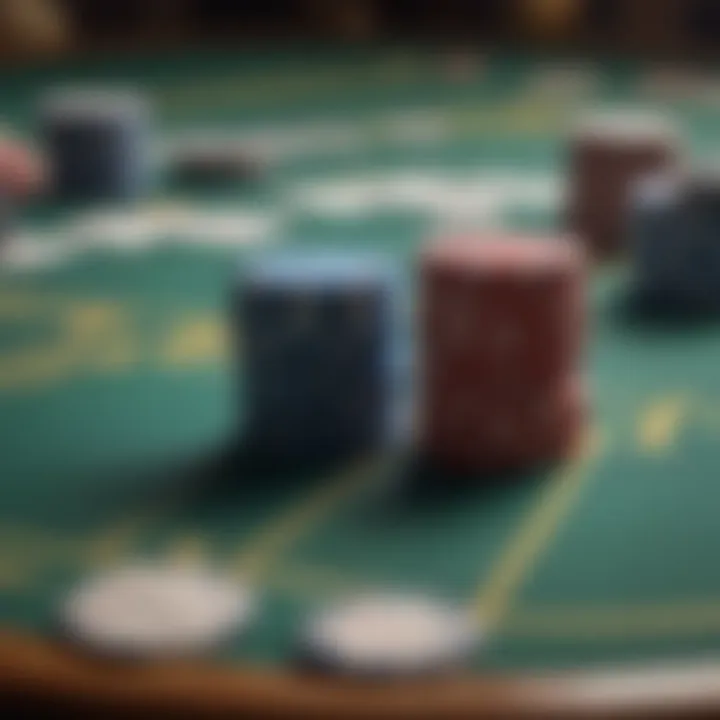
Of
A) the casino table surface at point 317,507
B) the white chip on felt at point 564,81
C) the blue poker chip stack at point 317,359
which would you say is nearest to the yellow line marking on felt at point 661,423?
the casino table surface at point 317,507

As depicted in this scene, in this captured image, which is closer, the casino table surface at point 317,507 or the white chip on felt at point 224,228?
the casino table surface at point 317,507

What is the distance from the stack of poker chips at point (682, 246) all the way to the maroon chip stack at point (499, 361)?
0.36m

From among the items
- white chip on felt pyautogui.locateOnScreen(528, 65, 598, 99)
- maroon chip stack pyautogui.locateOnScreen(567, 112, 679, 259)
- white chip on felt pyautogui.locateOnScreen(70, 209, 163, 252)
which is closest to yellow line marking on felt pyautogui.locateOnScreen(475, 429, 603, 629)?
maroon chip stack pyautogui.locateOnScreen(567, 112, 679, 259)

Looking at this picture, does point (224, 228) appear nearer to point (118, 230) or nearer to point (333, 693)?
point (118, 230)

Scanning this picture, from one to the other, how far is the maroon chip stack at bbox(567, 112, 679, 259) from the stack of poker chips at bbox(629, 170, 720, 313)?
0.17 m

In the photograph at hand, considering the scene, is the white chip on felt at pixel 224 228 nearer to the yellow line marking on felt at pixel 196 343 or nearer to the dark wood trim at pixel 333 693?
the yellow line marking on felt at pixel 196 343

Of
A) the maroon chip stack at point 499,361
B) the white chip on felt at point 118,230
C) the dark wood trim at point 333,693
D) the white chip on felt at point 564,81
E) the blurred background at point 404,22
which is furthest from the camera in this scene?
the blurred background at point 404,22

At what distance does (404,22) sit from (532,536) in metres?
2.63

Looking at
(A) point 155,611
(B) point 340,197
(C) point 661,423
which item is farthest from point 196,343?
(B) point 340,197

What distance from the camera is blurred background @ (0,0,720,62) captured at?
3305mm

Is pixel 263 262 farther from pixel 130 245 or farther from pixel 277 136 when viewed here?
pixel 277 136

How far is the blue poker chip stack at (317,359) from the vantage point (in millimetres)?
1107

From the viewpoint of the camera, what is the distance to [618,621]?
891 mm

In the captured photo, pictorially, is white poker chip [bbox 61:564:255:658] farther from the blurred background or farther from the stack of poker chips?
the blurred background
